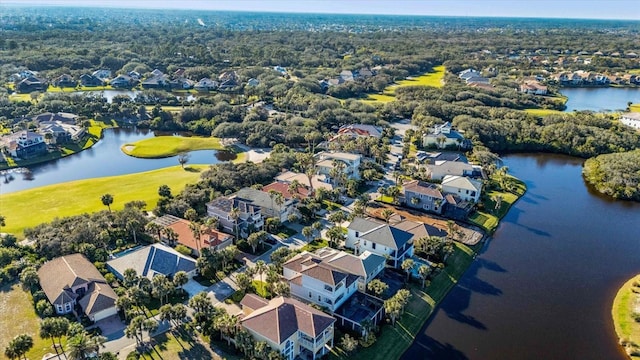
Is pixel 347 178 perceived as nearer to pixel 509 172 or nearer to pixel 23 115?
pixel 509 172

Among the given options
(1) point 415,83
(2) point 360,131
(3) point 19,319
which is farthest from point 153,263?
(1) point 415,83

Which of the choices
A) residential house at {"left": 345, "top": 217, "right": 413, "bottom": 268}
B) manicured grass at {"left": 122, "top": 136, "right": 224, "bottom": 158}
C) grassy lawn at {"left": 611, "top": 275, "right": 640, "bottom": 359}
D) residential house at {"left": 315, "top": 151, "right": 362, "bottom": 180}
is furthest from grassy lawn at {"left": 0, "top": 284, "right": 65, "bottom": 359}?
grassy lawn at {"left": 611, "top": 275, "right": 640, "bottom": 359}

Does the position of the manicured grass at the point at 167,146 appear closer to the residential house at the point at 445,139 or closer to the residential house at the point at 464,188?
the residential house at the point at 445,139

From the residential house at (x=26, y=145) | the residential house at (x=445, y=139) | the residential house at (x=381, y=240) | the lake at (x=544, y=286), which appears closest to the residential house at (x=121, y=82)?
the residential house at (x=26, y=145)

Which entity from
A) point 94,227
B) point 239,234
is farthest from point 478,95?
point 94,227

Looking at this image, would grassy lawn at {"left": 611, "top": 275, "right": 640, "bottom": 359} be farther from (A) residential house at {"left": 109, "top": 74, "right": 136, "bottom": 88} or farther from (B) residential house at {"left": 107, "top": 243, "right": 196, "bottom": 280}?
(A) residential house at {"left": 109, "top": 74, "right": 136, "bottom": 88}
